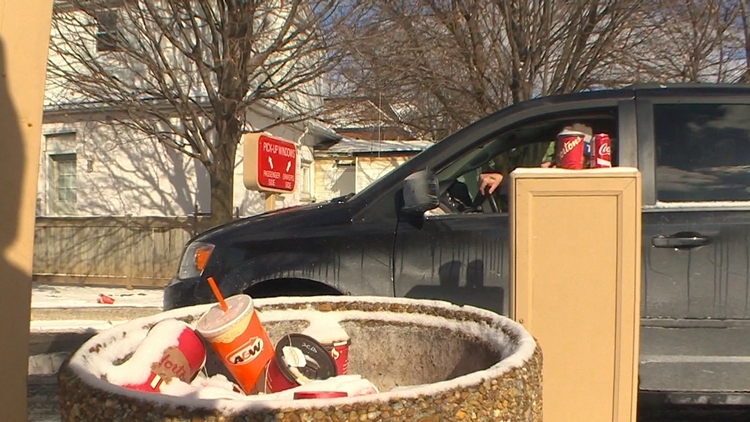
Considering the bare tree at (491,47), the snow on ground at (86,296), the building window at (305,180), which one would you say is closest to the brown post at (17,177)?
the snow on ground at (86,296)

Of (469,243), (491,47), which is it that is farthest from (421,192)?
(491,47)

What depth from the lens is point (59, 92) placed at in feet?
46.4

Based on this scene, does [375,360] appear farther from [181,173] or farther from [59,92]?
[59,92]

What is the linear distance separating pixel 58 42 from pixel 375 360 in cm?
1110

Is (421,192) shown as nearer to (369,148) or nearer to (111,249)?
(111,249)

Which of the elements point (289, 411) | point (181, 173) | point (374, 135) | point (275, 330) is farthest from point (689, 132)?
point (374, 135)

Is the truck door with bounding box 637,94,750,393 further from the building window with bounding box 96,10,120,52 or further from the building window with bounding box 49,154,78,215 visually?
the building window with bounding box 49,154,78,215

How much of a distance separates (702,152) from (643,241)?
26.1 inches

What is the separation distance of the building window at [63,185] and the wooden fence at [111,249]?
110 cm

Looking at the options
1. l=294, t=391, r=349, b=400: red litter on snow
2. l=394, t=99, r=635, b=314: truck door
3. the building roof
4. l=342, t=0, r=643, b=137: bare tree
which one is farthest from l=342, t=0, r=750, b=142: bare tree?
l=294, t=391, r=349, b=400: red litter on snow

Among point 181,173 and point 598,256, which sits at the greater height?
point 181,173

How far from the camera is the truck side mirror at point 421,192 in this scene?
337 centimetres

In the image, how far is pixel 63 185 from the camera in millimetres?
15359

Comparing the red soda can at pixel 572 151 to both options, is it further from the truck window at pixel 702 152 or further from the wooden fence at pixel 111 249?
the wooden fence at pixel 111 249
